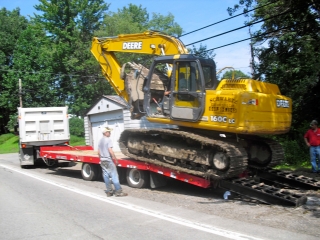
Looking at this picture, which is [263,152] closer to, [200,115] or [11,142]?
[200,115]

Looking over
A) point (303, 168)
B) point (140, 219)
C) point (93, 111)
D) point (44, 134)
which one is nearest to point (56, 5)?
point (93, 111)

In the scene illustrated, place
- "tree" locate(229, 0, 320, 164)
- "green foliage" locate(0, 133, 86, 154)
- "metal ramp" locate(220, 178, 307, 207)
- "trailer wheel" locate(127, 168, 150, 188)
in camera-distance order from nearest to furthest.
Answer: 1. "metal ramp" locate(220, 178, 307, 207)
2. "trailer wheel" locate(127, 168, 150, 188)
3. "tree" locate(229, 0, 320, 164)
4. "green foliage" locate(0, 133, 86, 154)

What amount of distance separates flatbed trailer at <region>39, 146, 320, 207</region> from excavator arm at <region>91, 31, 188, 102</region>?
2.37 meters

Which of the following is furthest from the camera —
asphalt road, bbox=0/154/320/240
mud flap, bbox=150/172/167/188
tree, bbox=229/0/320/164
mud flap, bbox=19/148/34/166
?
mud flap, bbox=19/148/34/166

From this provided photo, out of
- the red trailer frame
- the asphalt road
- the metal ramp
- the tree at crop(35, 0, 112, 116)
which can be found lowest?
the asphalt road

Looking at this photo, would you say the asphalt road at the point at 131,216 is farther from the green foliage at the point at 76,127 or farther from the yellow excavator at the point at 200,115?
the green foliage at the point at 76,127

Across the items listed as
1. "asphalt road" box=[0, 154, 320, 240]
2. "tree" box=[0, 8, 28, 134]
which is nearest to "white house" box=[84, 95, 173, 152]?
"asphalt road" box=[0, 154, 320, 240]

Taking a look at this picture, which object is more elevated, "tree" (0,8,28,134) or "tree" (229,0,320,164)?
"tree" (0,8,28,134)

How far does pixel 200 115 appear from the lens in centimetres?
929

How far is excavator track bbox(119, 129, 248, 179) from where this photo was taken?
8.63 meters

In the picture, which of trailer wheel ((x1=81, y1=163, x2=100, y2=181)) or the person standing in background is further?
trailer wheel ((x1=81, y1=163, x2=100, y2=181))

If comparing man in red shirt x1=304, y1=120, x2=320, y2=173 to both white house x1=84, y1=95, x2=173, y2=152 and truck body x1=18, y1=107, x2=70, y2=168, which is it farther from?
truck body x1=18, y1=107, x2=70, y2=168

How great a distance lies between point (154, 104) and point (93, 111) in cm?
1291

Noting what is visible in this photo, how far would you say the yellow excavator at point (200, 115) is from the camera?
28.4ft
